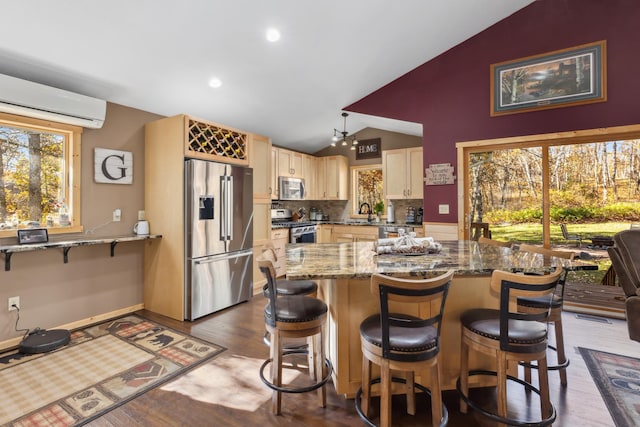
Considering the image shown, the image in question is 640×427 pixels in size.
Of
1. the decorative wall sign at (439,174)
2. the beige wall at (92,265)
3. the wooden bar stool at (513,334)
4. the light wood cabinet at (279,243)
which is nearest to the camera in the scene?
the wooden bar stool at (513,334)

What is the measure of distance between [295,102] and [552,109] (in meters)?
3.14

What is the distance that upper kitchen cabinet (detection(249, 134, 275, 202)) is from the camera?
4464 millimetres

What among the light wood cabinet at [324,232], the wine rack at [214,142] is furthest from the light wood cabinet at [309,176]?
the wine rack at [214,142]

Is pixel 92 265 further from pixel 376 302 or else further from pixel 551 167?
pixel 551 167

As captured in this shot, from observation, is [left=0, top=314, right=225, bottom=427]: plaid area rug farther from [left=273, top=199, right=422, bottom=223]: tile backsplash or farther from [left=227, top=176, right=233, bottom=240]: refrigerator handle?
[left=273, top=199, right=422, bottom=223]: tile backsplash

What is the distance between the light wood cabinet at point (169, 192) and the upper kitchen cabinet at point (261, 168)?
1.79ft

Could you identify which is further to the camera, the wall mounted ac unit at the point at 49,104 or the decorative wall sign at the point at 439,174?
the decorative wall sign at the point at 439,174

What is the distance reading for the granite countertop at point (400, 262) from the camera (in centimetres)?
171

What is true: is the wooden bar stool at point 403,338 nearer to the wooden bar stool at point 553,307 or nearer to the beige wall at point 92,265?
the wooden bar stool at point 553,307

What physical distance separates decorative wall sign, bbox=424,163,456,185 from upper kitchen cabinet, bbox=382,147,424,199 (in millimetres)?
983

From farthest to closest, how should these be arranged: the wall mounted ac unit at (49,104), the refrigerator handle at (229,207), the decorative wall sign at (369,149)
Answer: the decorative wall sign at (369,149), the refrigerator handle at (229,207), the wall mounted ac unit at (49,104)

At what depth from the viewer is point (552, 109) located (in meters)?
3.60

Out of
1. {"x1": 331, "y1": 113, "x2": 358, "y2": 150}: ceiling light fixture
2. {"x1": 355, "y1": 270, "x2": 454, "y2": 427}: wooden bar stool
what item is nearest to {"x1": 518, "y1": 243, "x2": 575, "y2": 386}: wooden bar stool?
{"x1": 355, "y1": 270, "x2": 454, "y2": 427}: wooden bar stool

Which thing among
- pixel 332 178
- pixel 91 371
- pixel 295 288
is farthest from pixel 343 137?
pixel 91 371
